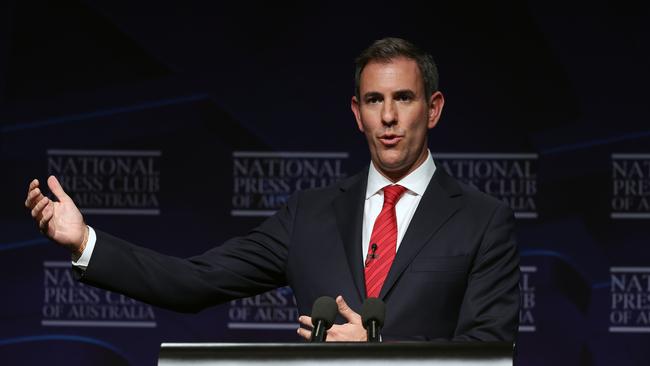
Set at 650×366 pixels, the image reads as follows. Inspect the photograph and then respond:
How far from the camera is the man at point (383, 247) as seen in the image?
255cm

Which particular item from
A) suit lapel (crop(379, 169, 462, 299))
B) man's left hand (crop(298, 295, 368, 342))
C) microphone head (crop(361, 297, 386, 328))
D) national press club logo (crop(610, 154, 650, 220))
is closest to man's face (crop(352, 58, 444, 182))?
suit lapel (crop(379, 169, 462, 299))

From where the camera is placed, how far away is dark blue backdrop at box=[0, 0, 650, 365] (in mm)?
4637

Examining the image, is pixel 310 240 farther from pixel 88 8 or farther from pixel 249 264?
pixel 88 8

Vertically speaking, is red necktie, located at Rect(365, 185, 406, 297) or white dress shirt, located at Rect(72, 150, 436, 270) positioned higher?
white dress shirt, located at Rect(72, 150, 436, 270)

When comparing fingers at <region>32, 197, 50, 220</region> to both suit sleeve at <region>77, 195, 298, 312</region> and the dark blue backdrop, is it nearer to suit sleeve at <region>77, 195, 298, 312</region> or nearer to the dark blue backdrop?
suit sleeve at <region>77, 195, 298, 312</region>

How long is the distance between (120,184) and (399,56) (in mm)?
2327

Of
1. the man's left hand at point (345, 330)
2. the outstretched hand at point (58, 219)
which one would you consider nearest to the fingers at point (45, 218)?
the outstretched hand at point (58, 219)

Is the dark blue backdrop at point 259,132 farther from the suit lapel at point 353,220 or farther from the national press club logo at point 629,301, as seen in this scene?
the suit lapel at point 353,220

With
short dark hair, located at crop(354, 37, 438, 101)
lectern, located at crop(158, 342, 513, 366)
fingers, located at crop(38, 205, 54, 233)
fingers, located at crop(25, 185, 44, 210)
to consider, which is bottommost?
lectern, located at crop(158, 342, 513, 366)

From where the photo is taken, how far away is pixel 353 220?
9.05 ft

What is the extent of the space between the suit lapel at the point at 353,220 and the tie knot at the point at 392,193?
0.22 feet

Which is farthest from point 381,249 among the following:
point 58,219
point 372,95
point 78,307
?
point 78,307

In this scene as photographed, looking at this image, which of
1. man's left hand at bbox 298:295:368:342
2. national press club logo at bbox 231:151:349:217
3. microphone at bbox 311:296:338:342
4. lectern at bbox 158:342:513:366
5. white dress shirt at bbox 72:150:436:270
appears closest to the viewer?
lectern at bbox 158:342:513:366

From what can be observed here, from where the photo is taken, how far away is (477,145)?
4664mm
